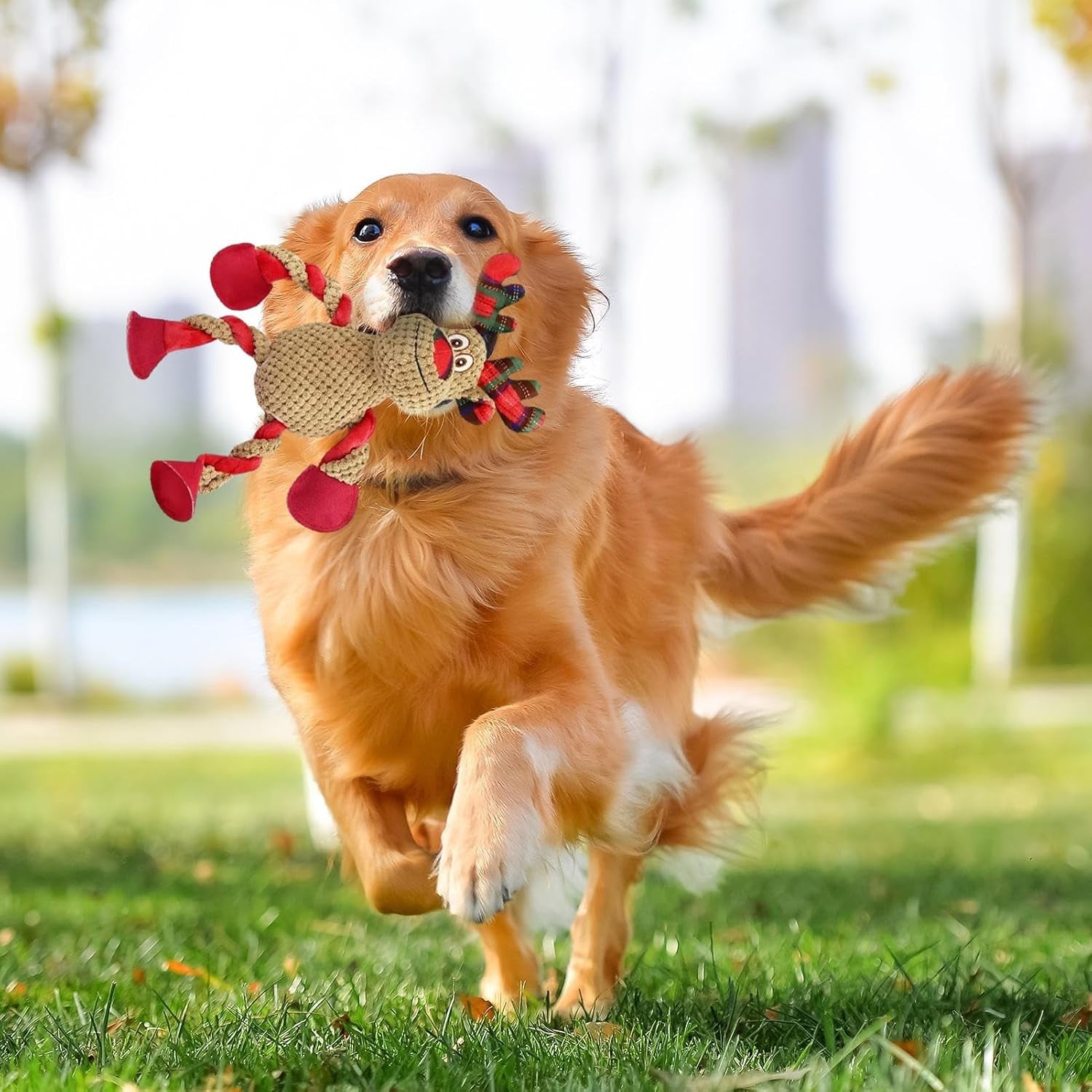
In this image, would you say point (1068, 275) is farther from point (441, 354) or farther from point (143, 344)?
point (143, 344)

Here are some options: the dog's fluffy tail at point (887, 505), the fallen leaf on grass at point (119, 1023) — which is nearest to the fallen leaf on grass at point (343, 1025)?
the fallen leaf on grass at point (119, 1023)

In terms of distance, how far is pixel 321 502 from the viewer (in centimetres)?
263

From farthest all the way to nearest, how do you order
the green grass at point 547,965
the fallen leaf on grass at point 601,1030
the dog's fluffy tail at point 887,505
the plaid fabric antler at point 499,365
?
the dog's fluffy tail at point 887,505 → the plaid fabric antler at point 499,365 → the fallen leaf on grass at point 601,1030 → the green grass at point 547,965

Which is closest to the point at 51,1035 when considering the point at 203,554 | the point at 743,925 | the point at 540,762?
the point at 540,762

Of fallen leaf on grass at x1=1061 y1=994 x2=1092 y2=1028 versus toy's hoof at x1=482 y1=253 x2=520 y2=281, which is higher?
toy's hoof at x1=482 y1=253 x2=520 y2=281

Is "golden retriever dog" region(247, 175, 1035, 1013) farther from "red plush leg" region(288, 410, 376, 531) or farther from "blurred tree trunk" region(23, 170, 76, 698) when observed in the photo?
"blurred tree trunk" region(23, 170, 76, 698)

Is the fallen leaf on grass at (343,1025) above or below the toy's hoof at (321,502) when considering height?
below

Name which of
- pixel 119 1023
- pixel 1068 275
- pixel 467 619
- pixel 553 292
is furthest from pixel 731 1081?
pixel 1068 275

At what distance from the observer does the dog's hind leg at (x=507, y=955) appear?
3.26 m

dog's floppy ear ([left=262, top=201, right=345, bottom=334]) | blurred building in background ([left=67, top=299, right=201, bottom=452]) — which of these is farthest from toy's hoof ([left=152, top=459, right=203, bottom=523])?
blurred building in background ([left=67, top=299, right=201, bottom=452])

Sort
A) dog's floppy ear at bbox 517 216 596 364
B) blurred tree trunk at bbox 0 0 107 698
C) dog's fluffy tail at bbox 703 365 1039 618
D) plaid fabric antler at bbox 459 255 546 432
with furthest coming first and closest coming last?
blurred tree trunk at bbox 0 0 107 698
dog's fluffy tail at bbox 703 365 1039 618
dog's floppy ear at bbox 517 216 596 364
plaid fabric antler at bbox 459 255 546 432

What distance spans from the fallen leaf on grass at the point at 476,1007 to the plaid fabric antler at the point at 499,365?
1.15 meters

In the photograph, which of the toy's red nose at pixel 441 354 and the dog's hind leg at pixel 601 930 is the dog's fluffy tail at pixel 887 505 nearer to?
the dog's hind leg at pixel 601 930

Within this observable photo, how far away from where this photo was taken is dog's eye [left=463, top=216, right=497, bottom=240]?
2871 millimetres
